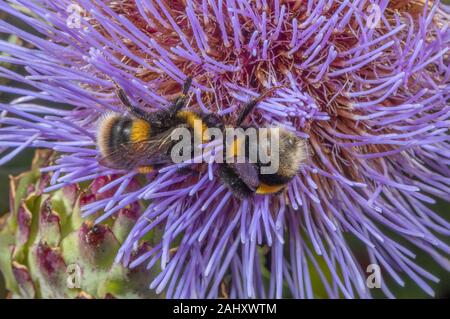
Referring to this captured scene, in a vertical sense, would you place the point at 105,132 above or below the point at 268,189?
above

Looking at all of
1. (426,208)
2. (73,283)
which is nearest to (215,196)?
(73,283)

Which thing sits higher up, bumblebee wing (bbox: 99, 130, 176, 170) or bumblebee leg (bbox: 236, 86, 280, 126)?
bumblebee leg (bbox: 236, 86, 280, 126)

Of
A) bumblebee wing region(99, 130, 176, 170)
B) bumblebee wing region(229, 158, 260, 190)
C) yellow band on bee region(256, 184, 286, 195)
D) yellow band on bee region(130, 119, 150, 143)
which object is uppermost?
yellow band on bee region(130, 119, 150, 143)

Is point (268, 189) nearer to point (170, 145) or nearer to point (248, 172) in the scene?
point (248, 172)

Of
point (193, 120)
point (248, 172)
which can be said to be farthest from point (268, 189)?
point (193, 120)

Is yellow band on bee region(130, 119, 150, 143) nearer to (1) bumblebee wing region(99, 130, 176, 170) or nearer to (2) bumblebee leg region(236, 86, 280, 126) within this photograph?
(1) bumblebee wing region(99, 130, 176, 170)

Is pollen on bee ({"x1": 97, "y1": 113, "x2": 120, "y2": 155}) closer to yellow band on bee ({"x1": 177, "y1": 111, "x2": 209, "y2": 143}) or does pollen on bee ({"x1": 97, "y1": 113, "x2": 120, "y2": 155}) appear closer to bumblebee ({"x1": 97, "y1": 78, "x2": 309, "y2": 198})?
bumblebee ({"x1": 97, "y1": 78, "x2": 309, "y2": 198})

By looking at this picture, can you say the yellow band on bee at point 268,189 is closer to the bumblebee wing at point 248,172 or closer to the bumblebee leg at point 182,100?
the bumblebee wing at point 248,172

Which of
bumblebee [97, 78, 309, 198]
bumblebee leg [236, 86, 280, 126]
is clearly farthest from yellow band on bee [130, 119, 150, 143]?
bumblebee leg [236, 86, 280, 126]
